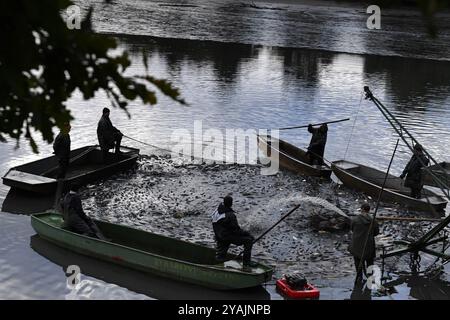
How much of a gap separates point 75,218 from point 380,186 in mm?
9300

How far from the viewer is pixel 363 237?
42.6 ft

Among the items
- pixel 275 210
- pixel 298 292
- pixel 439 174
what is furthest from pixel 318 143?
pixel 298 292

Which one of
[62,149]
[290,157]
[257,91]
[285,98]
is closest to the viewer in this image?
[62,149]

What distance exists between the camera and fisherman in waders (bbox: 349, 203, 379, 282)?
12.9 m

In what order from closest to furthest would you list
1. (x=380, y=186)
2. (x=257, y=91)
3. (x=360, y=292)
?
(x=360, y=292) < (x=380, y=186) < (x=257, y=91)

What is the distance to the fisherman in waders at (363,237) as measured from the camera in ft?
42.3

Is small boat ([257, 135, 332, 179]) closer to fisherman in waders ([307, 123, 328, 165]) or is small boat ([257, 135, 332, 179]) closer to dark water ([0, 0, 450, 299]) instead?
fisherman in waders ([307, 123, 328, 165])

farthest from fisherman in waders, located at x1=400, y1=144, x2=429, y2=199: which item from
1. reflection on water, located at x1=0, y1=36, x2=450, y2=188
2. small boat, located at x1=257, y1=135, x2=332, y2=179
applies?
reflection on water, located at x1=0, y1=36, x2=450, y2=188

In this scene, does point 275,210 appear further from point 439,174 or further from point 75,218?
point 75,218

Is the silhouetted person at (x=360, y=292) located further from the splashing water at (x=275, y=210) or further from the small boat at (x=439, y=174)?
the small boat at (x=439, y=174)

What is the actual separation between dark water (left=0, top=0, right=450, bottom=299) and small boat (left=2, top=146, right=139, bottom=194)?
2.40 ft

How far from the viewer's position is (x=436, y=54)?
4859 cm
